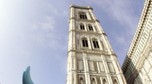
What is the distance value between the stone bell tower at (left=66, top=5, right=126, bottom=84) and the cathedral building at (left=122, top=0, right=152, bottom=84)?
166 centimetres

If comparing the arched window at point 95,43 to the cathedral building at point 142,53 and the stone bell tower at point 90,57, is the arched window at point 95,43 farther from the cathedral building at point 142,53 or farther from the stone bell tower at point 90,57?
the cathedral building at point 142,53

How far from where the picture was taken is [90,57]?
77.0ft

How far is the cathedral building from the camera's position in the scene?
18.8 metres

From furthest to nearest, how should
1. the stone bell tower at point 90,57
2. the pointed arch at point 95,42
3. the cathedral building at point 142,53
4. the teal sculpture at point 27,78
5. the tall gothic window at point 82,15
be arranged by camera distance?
the tall gothic window at point 82,15 < the pointed arch at point 95,42 < the stone bell tower at point 90,57 < the cathedral building at point 142,53 < the teal sculpture at point 27,78

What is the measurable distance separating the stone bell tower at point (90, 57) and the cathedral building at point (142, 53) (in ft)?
5.46

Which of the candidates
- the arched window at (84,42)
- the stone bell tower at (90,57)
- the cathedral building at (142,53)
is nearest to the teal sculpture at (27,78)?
the stone bell tower at (90,57)

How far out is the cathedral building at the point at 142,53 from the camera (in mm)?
18750

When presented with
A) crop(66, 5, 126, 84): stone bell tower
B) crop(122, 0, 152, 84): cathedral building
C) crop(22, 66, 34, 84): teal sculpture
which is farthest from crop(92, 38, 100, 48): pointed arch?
crop(22, 66, 34, 84): teal sculpture

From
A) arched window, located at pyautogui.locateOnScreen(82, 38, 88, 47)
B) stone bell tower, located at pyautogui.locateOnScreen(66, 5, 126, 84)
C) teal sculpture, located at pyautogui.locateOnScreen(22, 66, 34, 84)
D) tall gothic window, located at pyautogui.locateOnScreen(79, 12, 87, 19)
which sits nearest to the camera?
teal sculpture, located at pyautogui.locateOnScreen(22, 66, 34, 84)

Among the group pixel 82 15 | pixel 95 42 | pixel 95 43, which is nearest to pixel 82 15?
pixel 82 15

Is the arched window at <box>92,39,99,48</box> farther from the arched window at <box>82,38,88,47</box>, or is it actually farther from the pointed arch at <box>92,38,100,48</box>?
the arched window at <box>82,38,88,47</box>

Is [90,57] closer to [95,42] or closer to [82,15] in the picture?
[95,42]

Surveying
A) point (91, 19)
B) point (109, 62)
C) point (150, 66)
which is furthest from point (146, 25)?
point (91, 19)

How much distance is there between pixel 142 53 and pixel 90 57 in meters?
6.02
